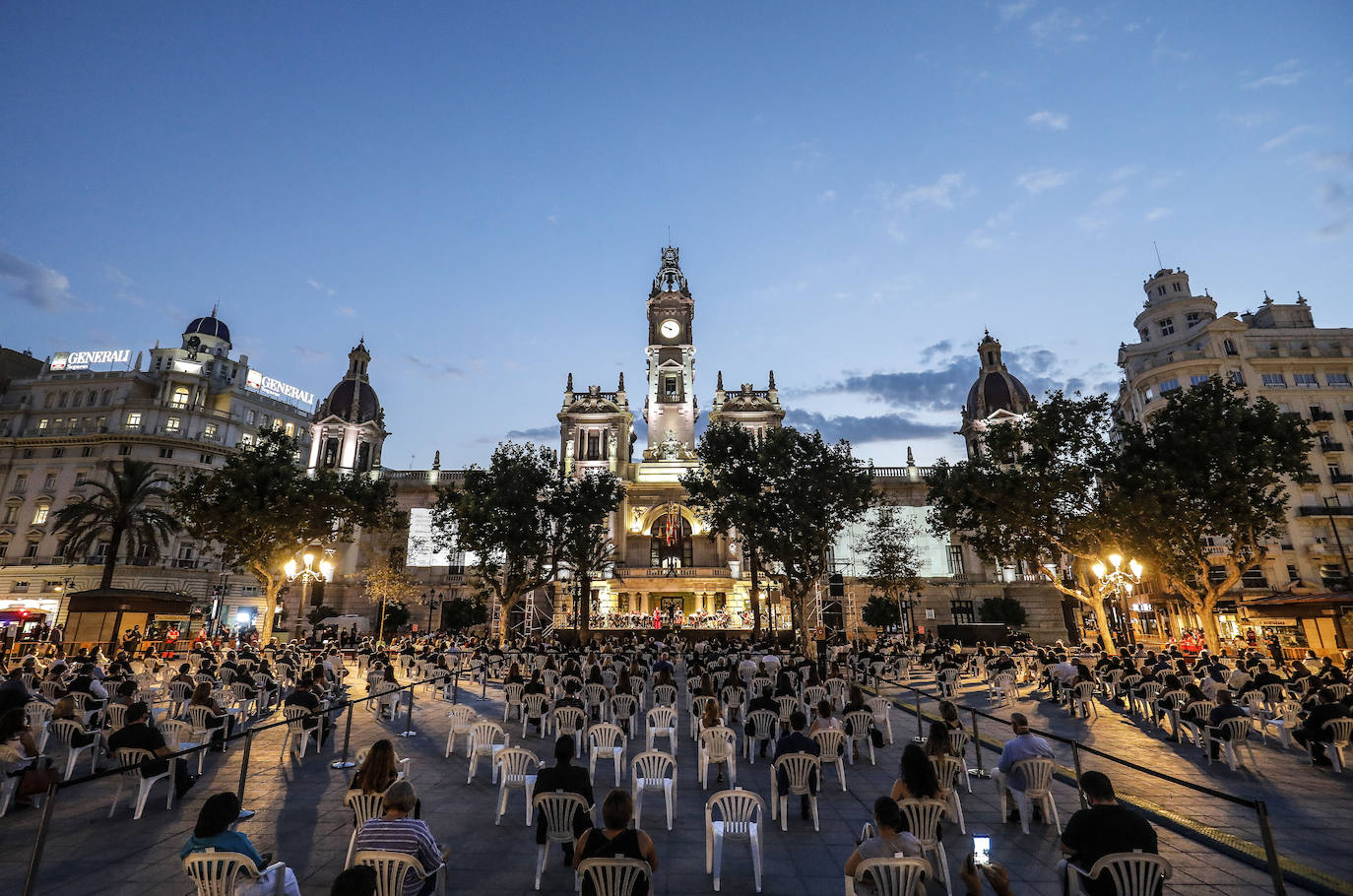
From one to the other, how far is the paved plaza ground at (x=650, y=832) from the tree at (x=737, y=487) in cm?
1789

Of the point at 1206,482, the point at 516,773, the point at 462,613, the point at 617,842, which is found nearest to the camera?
the point at 617,842

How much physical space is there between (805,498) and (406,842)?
2344 cm

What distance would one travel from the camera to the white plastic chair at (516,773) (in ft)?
25.2

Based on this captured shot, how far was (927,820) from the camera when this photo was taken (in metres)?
5.93

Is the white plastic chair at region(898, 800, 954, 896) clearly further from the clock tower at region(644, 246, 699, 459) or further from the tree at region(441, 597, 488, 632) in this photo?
the clock tower at region(644, 246, 699, 459)

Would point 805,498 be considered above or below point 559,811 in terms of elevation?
above

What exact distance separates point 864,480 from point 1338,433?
132 ft

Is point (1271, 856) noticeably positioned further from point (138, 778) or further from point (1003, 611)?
point (1003, 611)

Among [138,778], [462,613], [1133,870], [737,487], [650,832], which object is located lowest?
[650,832]

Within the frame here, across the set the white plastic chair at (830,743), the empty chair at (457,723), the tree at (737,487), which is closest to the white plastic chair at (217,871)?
the empty chair at (457,723)

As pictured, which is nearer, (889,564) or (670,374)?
(889,564)

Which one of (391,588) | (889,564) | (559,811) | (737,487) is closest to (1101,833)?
(559,811)

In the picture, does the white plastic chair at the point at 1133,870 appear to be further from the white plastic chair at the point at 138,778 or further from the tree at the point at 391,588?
the tree at the point at 391,588

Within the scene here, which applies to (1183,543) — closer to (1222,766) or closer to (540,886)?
(1222,766)
